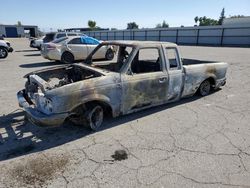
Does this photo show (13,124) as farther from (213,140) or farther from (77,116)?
(213,140)

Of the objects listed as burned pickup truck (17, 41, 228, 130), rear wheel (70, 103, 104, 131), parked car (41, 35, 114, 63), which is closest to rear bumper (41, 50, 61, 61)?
parked car (41, 35, 114, 63)

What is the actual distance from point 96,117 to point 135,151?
1.10m

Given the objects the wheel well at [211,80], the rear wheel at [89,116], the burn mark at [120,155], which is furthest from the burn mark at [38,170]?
the wheel well at [211,80]

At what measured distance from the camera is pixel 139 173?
11.1 ft

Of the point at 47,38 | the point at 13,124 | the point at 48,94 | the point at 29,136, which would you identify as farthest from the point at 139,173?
the point at 47,38

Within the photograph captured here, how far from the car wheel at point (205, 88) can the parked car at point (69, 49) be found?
668 cm

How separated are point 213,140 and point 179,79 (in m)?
1.89

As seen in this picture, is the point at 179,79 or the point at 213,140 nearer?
the point at 213,140

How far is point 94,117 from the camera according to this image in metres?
4.61

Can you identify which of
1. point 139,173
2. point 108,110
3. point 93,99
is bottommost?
point 139,173

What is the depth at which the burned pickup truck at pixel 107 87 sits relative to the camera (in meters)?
4.03

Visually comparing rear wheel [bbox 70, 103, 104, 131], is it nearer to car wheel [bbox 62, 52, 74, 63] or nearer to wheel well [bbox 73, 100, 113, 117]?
wheel well [bbox 73, 100, 113, 117]

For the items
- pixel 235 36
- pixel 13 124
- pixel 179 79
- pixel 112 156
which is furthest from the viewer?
pixel 235 36

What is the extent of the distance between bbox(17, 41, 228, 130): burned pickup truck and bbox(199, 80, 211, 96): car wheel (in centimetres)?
32
